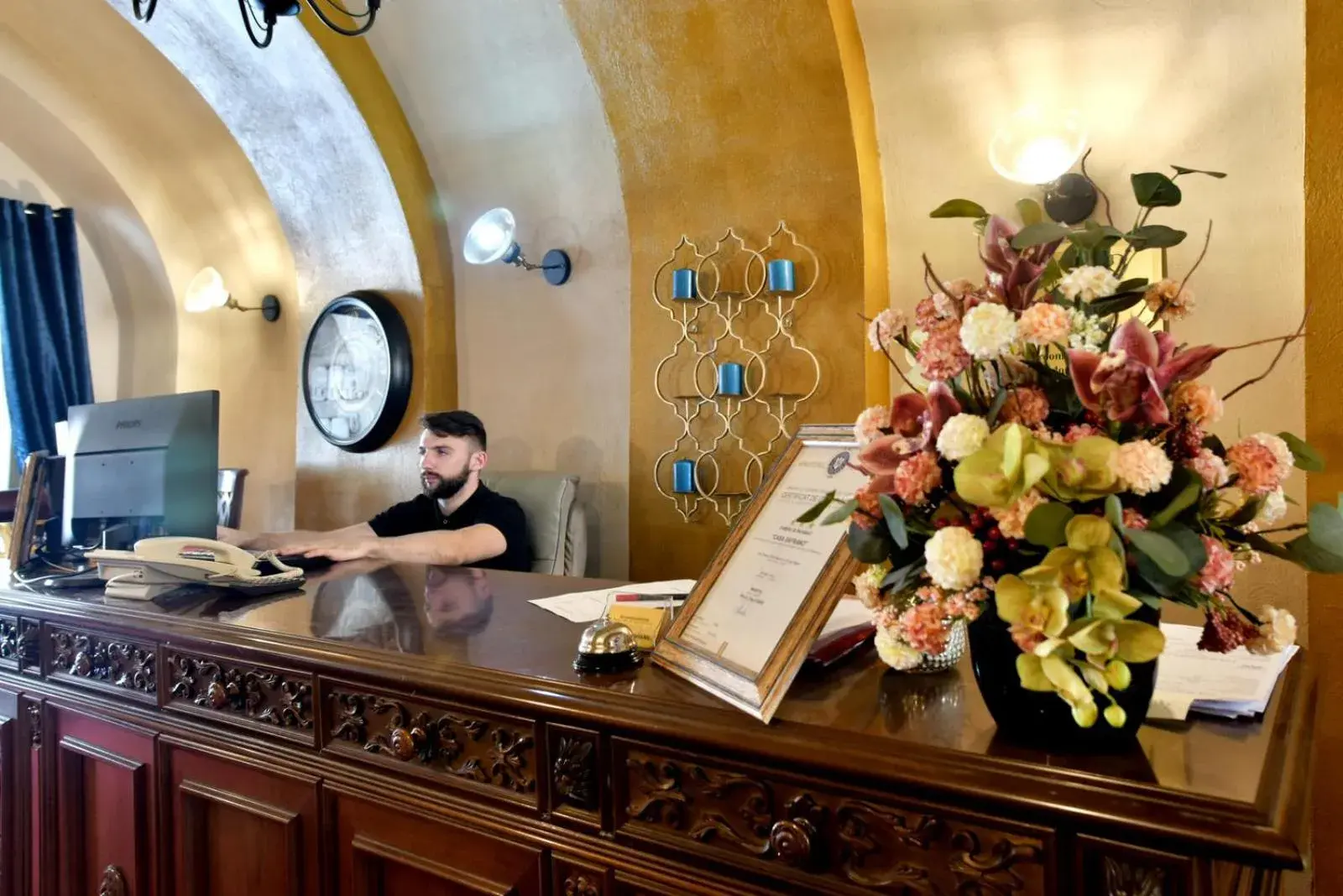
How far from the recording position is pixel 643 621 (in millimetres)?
1167

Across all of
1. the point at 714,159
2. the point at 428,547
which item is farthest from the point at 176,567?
the point at 714,159

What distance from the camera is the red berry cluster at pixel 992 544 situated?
0.74 m

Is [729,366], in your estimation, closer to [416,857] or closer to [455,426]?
[455,426]

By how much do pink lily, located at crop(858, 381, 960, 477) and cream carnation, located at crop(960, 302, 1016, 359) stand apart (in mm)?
51

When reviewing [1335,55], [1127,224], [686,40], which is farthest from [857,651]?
[686,40]

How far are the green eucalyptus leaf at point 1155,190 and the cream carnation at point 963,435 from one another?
0.88 ft

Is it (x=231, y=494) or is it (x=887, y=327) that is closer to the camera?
(x=887, y=327)

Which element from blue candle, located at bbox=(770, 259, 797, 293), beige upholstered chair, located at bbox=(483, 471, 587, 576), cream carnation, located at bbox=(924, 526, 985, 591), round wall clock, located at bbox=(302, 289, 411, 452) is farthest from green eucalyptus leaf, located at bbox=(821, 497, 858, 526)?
round wall clock, located at bbox=(302, 289, 411, 452)

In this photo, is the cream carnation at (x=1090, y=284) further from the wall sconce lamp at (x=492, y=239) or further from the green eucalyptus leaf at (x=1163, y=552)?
the wall sconce lamp at (x=492, y=239)

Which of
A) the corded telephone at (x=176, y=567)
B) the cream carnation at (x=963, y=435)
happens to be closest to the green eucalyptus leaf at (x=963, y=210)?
the cream carnation at (x=963, y=435)

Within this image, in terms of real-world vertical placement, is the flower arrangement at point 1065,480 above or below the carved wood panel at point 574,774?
above

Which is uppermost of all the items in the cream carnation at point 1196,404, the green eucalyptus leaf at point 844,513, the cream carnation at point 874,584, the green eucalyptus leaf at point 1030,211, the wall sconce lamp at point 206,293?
the wall sconce lamp at point 206,293

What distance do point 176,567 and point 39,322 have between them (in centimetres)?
376

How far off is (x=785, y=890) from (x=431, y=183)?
132 inches
